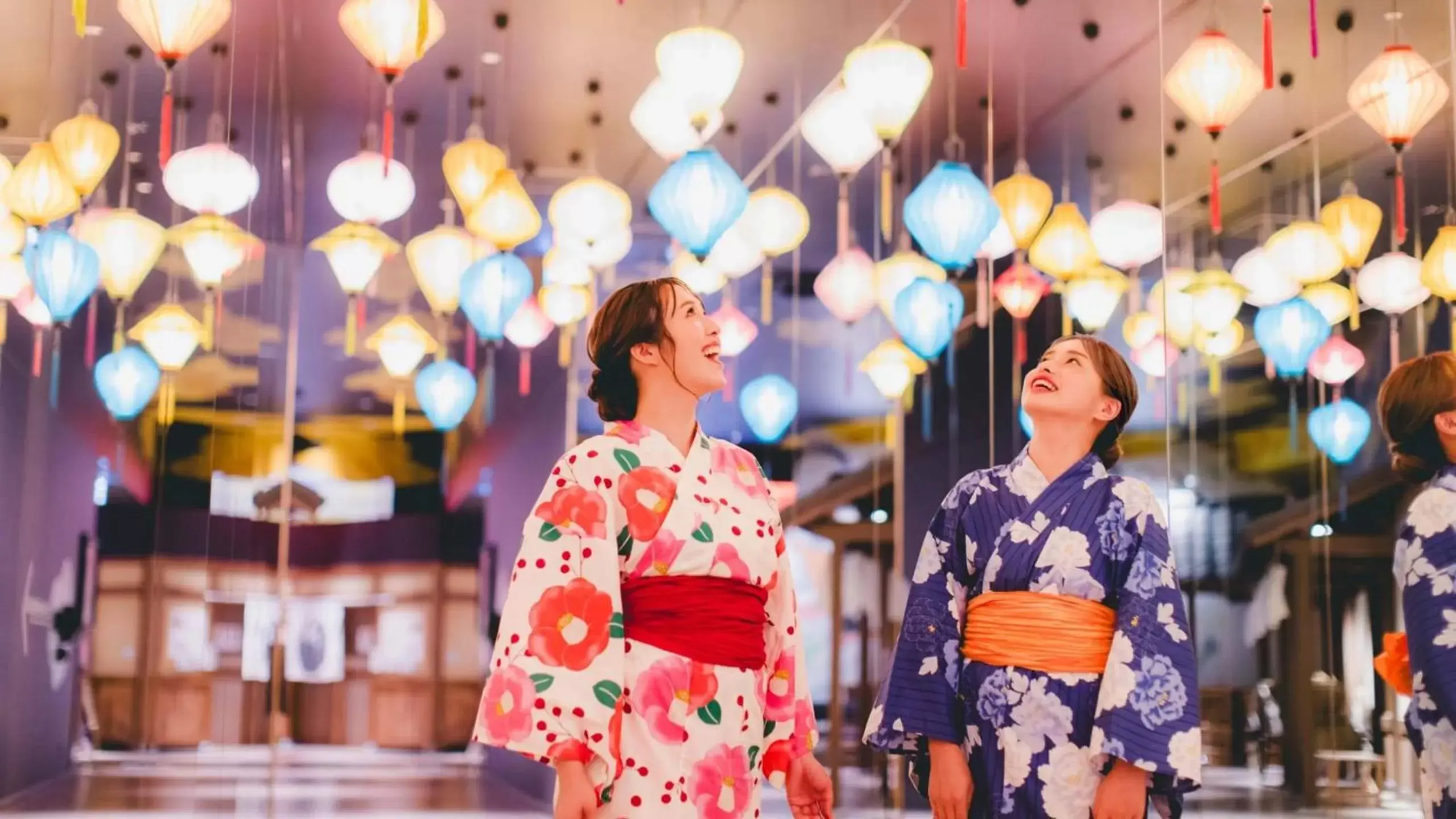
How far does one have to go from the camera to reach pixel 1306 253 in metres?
4.89

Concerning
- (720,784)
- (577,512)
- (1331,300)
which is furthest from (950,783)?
(1331,300)

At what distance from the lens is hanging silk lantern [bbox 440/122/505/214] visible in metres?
5.53

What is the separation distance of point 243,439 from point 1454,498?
4.09 meters

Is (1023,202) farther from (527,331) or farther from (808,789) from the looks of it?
(808,789)

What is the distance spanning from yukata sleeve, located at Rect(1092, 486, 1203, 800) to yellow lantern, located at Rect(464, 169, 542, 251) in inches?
127

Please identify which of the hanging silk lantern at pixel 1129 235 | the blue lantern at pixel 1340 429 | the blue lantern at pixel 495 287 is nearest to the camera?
the blue lantern at pixel 1340 429

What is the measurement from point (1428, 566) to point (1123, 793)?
102 cm

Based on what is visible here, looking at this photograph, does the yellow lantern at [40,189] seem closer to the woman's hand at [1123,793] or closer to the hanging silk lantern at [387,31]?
the hanging silk lantern at [387,31]

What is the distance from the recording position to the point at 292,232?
6.04 metres

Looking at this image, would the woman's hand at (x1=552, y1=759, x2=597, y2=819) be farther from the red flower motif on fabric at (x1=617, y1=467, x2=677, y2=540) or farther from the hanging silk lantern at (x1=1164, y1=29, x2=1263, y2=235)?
the hanging silk lantern at (x1=1164, y1=29, x2=1263, y2=235)

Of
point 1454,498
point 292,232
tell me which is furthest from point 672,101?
point 1454,498

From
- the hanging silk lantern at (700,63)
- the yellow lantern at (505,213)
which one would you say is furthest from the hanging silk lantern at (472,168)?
the hanging silk lantern at (700,63)

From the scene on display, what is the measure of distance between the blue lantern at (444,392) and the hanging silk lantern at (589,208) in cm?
93

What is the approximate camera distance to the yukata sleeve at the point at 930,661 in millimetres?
A: 2721
